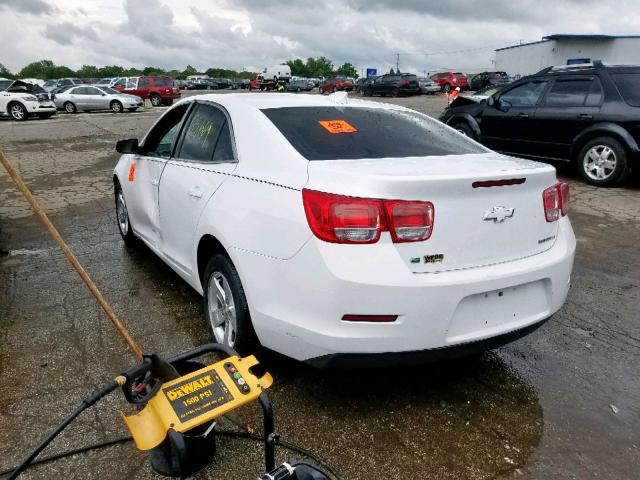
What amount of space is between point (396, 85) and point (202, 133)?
104 feet

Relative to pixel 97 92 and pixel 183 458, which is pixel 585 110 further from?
pixel 97 92

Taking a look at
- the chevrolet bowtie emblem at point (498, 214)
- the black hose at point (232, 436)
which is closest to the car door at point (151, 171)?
the black hose at point (232, 436)

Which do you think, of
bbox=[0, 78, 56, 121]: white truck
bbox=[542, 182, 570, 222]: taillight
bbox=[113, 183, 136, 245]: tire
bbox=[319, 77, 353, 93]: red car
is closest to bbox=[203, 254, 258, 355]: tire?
bbox=[542, 182, 570, 222]: taillight

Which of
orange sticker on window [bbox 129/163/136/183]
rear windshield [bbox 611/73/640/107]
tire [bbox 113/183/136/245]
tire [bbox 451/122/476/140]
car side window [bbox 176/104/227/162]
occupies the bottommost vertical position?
tire [bbox 113/183/136/245]

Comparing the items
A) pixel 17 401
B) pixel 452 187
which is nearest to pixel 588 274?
pixel 452 187

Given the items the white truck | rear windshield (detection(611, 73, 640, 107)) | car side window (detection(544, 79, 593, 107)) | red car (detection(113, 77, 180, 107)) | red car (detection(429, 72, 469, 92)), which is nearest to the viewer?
rear windshield (detection(611, 73, 640, 107))

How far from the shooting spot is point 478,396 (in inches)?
108

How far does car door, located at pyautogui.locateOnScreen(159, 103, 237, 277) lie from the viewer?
2.99 metres

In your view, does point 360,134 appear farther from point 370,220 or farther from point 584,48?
point 584,48

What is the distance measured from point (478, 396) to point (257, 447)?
1195 millimetres

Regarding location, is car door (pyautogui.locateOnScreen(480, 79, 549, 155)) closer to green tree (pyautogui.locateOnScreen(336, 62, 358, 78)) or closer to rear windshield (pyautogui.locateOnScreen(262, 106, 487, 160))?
rear windshield (pyautogui.locateOnScreen(262, 106, 487, 160))

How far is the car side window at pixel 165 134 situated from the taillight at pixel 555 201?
245 centimetres

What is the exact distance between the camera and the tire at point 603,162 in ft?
23.9

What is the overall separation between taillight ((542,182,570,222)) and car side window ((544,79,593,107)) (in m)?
5.83
